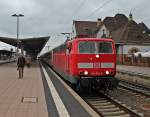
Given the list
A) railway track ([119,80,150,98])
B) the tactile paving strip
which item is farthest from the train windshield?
the tactile paving strip

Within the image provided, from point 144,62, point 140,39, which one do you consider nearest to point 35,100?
point 144,62

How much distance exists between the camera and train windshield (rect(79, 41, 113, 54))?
1848cm

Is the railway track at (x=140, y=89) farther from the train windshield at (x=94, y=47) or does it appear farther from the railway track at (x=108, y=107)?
the train windshield at (x=94, y=47)

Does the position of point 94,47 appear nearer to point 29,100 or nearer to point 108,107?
point 108,107

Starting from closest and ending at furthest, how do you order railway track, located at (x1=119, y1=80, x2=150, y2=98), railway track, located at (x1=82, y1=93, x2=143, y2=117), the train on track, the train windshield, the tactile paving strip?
railway track, located at (x1=82, y1=93, x2=143, y2=117)
the tactile paving strip
the train on track
the train windshield
railway track, located at (x1=119, y1=80, x2=150, y2=98)

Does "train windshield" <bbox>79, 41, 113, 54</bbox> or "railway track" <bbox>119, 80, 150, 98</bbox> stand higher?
"train windshield" <bbox>79, 41, 113, 54</bbox>

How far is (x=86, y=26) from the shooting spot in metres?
111

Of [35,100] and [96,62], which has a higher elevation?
[96,62]

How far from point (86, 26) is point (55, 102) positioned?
98474 mm

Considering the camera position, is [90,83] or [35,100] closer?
[35,100]

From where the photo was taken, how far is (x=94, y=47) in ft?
60.8

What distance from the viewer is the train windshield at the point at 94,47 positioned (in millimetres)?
18484

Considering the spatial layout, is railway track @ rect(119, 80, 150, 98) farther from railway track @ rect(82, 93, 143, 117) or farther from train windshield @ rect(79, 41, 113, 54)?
train windshield @ rect(79, 41, 113, 54)

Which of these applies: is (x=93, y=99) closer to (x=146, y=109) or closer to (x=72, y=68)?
(x=72, y=68)
